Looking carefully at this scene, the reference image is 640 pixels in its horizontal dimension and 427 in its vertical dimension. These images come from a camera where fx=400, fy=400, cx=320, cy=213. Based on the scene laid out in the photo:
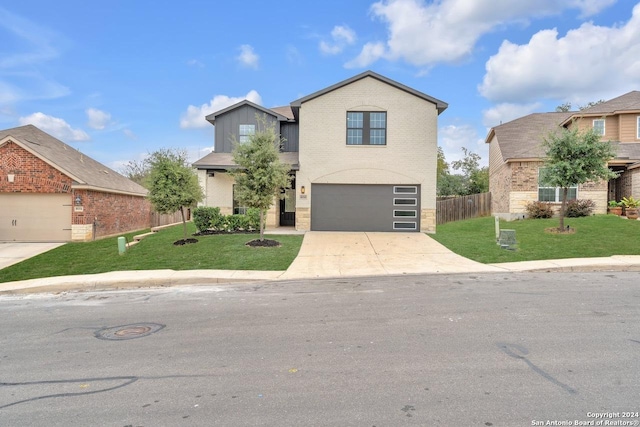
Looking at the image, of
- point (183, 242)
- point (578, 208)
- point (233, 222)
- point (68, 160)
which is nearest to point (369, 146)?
point (233, 222)

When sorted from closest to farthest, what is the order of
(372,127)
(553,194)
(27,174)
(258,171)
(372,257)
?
(372,257)
(258,171)
(27,174)
(372,127)
(553,194)

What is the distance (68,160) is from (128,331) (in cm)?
1733

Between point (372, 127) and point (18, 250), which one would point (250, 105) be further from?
point (18, 250)

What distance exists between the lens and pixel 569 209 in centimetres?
2125

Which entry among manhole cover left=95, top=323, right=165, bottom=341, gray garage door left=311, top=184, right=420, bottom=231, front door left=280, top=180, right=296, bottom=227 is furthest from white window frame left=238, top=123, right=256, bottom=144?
manhole cover left=95, top=323, right=165, bottom=341

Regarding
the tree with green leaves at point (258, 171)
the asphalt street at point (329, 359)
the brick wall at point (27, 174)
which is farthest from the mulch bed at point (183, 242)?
the asphalt street at point (329, 359)

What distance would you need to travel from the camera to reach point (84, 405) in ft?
12.6

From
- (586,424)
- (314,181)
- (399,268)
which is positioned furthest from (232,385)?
(314,181)

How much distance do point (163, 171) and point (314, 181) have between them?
721 centimetres

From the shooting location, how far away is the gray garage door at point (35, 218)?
18.3 metres

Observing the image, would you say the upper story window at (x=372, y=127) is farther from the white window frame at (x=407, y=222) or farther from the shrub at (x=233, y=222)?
the shrub at (x=233, y=222)

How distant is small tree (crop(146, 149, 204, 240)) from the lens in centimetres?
1535

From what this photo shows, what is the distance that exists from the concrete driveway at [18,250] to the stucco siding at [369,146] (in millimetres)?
11149

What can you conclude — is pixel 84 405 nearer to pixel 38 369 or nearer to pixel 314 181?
pixel 38 369
